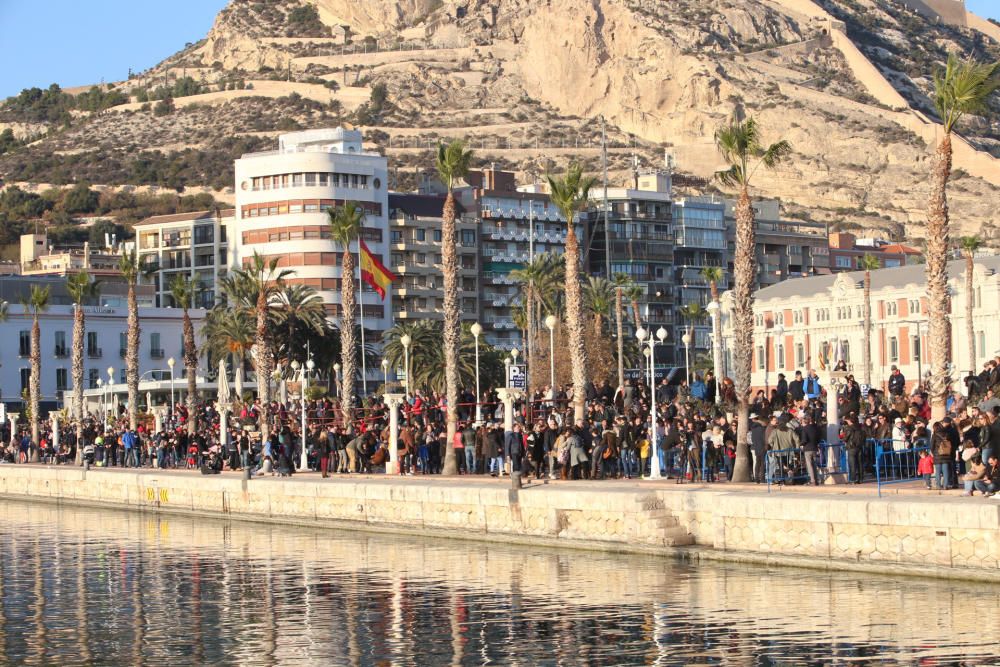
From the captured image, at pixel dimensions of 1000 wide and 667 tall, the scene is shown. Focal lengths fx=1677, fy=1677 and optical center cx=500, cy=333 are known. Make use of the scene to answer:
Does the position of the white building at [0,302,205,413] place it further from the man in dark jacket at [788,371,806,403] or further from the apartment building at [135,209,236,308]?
the man in dark jacket at [788,371,806,403]

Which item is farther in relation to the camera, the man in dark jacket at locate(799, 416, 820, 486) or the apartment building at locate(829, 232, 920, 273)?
the apartment building at locate(829, 232, 920, 273)

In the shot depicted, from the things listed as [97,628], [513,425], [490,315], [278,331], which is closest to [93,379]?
[278,331]

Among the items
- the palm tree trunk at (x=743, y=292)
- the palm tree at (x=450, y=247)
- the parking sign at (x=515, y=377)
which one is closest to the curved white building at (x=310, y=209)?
the palm tree at (x=450, y=247)

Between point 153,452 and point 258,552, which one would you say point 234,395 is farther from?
point 258,552

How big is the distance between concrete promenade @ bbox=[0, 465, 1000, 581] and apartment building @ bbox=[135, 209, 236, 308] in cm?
8361

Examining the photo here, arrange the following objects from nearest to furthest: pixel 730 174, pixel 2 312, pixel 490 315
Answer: pixel 730 174 → pixel 2 312 → pixel 490 315

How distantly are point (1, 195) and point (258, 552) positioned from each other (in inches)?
5981

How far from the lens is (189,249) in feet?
420

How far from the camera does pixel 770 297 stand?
102188 millimetres

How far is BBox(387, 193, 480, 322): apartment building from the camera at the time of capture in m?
120

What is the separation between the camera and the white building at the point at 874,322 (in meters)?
85.7

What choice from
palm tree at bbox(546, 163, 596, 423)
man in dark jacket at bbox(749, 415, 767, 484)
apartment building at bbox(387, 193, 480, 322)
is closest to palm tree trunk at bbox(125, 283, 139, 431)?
palm tree at bbox(546, 163, 596, 423)

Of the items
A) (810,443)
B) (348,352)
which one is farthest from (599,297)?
(810,443)

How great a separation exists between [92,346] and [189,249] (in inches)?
1153
